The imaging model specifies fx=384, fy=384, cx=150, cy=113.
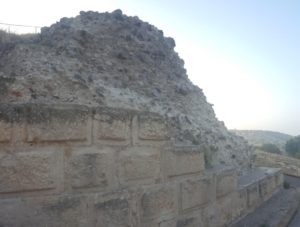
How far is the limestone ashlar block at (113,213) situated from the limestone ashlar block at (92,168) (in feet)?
0.43

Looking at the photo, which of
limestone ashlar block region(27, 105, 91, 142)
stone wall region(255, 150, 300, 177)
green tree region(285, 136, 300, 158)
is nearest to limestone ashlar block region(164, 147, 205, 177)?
limestone ashlar block region(27, 105, 91, 142)

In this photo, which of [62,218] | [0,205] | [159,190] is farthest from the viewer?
[159,190]

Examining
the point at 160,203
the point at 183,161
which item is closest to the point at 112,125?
the point at 160,203

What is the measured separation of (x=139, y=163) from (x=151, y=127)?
0.31 meters

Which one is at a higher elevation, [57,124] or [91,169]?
[57,124]

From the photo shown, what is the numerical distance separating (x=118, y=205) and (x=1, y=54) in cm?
348

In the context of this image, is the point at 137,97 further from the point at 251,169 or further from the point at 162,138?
the point at 251,169

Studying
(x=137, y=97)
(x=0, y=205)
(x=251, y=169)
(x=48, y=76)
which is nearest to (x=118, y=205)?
(x=0, y=205)

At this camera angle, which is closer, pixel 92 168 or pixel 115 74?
pixel 92 168

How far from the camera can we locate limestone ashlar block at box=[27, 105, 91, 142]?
8.37 feet

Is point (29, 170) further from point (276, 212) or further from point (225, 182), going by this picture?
point (276, 212)

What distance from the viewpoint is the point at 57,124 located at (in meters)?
2.62

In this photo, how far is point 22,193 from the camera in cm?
250

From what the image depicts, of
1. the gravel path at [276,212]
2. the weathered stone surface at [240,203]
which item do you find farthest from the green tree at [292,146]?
the weathered stone surface at [240,203]
